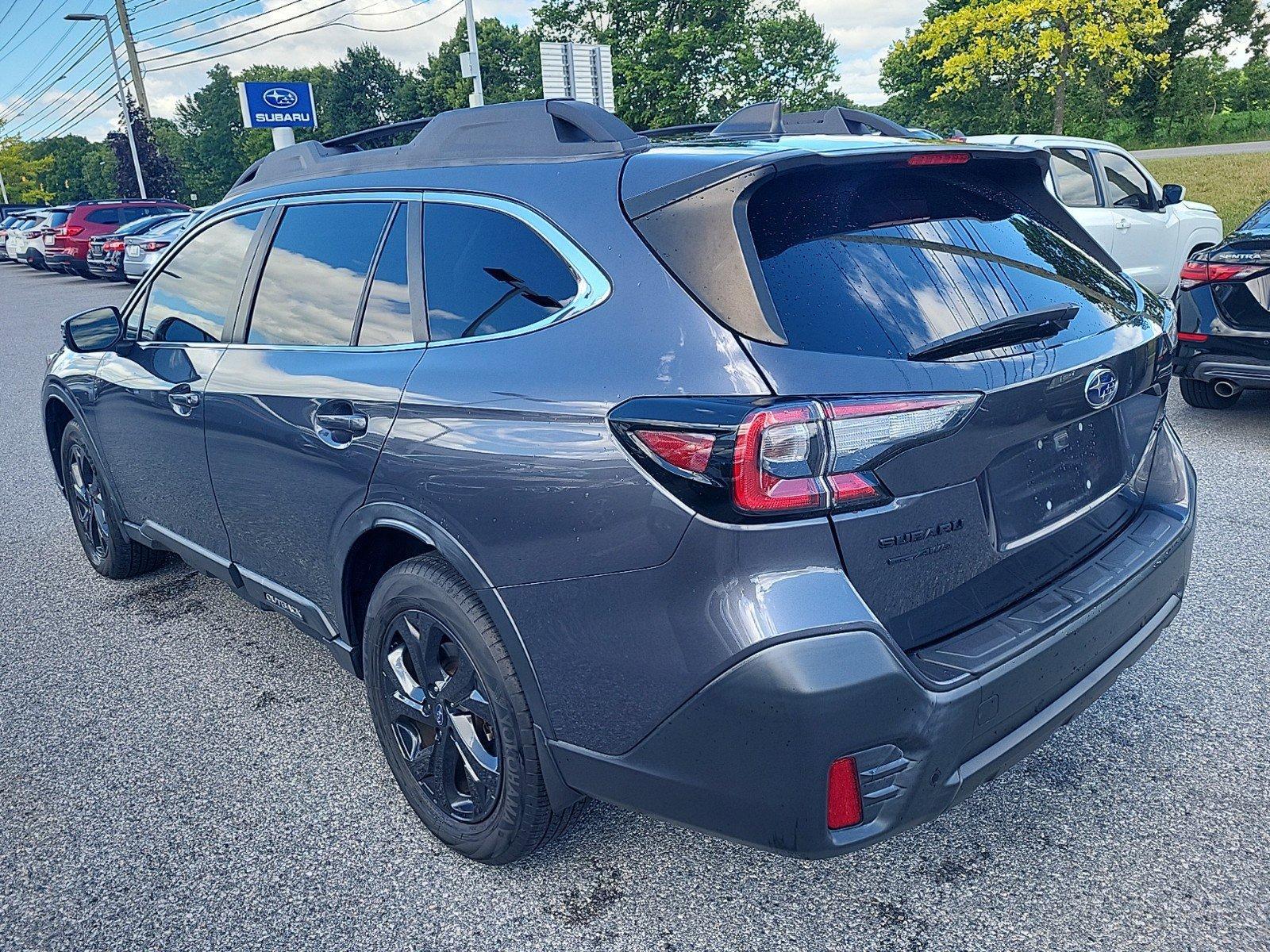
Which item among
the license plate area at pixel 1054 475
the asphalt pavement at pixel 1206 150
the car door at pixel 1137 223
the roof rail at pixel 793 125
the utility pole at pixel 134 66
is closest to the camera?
the license plate area at pixel 1054 475

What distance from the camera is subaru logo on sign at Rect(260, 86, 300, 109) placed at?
1345 inches

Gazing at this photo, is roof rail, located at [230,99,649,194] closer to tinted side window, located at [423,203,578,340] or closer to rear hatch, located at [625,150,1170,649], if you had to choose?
tinted side window, located at [423,203,578,340]

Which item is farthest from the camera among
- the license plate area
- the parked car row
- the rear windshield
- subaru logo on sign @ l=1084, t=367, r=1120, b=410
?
the parked car row

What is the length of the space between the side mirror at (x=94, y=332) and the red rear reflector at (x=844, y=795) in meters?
3.49

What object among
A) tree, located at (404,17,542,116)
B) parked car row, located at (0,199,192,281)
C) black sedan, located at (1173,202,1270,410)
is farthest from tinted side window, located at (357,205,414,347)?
tree, located at (404,17,542,116)

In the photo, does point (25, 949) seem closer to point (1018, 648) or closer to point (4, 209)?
point (1018, 648)

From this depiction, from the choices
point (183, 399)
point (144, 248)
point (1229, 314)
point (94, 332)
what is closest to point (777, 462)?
point (183, 399)

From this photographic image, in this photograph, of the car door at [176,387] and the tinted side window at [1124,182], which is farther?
the tinted side window at [1124,182]

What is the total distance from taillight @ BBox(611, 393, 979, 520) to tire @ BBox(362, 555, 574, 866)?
70cm

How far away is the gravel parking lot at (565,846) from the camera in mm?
2271

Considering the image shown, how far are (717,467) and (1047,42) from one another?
38699 millimetres

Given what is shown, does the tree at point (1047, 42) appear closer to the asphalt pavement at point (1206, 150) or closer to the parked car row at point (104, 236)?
the asphalt pavement at point (1206, 150)

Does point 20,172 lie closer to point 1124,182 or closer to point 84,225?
point 84,225

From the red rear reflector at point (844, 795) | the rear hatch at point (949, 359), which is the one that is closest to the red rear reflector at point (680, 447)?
the rear hatch at point (949, 359)
